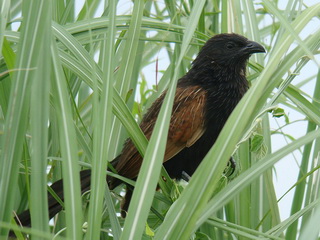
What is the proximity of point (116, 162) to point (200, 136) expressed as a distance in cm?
28

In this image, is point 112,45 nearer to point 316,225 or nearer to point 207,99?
point 316,225

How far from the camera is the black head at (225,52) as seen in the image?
2.19 metres

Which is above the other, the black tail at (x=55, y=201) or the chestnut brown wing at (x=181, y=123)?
the chestnut brown wing at (x=181, y=123)

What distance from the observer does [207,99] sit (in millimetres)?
2143

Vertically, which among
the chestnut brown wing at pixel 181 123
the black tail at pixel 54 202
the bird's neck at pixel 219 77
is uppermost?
the bird's neck at pixel 219 77

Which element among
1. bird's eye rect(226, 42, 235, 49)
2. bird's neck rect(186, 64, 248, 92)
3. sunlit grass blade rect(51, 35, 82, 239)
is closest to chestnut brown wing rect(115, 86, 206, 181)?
bird's neck rect(186, 64, 248, 92)

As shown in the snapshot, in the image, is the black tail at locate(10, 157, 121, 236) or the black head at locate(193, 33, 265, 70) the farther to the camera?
Result: the black head at locate(193, 33, 265, 70)

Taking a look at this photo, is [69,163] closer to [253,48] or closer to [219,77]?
[253,48]

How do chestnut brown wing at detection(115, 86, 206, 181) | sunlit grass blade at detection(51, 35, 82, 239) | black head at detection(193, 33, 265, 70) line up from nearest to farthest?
1. sunlit grass blade at detection(51, 35, 82, 239)
2. chestnut brown wing at detection(115, 86, 206, 181)
3. black head at detection(193, 33, 265, 70)

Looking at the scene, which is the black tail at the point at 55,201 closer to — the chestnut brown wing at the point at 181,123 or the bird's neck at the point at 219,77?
the chestnut brown wing at the point at 181,123

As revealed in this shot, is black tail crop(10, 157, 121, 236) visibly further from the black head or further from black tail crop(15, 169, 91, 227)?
the black head

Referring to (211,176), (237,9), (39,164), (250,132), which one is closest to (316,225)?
Answer: (211,176)

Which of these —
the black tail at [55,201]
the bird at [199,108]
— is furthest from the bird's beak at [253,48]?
the black tail at [55,201]

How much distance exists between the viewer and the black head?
7.18 feet
